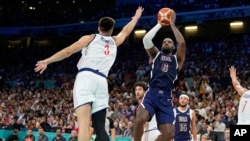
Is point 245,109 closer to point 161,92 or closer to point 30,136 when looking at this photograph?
point 161,92

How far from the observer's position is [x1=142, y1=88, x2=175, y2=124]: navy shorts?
8.42 m

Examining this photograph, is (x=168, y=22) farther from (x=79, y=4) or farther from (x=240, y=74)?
(x=79, y=4)

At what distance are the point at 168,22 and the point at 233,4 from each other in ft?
77.7

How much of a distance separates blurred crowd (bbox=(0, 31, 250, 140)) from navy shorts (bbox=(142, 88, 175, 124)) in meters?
6.73

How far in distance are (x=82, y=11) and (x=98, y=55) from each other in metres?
34.8

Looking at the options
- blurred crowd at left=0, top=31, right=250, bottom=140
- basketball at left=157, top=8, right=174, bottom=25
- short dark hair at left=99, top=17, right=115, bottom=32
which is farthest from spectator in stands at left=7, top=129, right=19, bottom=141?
short dark hair at left=99, top=17, right=115, bottom=32

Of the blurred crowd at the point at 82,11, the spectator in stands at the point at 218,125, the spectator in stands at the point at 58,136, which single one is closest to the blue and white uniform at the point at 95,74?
the spectator in stands at the point at 218,125

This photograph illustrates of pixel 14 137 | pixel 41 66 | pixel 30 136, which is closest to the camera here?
pixel 41 66

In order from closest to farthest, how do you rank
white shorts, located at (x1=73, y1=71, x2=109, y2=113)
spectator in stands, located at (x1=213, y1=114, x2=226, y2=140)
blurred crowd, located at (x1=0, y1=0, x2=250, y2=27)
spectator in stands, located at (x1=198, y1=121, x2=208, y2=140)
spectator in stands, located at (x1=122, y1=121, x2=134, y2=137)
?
white shorts, located at (x1=73, y1=71, x2=109, y2=113) → spectator in stands, located at (x1=198, y1=121, x2=208, y2=140) → spectator in stands, located at (x1=213, y1=114, x2=226, y2=140) → spectator in stands, located at (x1=122, y1=121, x2=134, y2=137) → blurred crowd, located at (x1=0, y1=0, x2=250, y2=27)

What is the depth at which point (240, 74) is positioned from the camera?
79.5 feet

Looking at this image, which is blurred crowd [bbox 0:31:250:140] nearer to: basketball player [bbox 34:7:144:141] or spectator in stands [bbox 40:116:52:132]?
spectator in stands [bbox 40:116:52:132]

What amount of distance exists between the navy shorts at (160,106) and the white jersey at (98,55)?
4.95 feet

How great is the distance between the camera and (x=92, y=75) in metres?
7.07

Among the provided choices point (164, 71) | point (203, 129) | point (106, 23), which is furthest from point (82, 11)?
point (106, 23)
